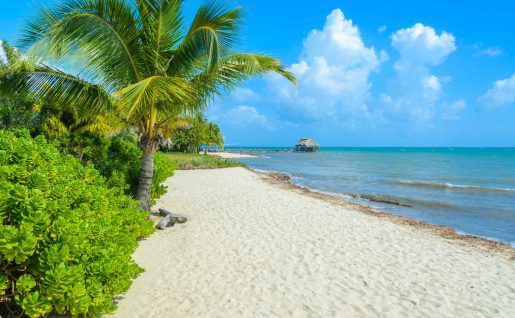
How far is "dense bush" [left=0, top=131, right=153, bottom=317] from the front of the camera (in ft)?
7.98

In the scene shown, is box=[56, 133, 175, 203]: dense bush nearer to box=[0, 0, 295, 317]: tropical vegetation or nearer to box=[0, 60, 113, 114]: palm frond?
box=[0, 0, 295, 317]: tropical vegetation

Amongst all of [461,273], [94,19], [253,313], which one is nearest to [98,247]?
[253,313]

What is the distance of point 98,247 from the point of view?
3156mm

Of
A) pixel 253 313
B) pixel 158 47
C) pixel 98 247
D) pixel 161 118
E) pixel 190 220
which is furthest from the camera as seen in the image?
pixel 190 220

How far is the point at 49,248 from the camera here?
2621 mm

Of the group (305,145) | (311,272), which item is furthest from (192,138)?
(305,145)

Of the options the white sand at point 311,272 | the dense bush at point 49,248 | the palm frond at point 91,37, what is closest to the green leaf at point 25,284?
the dense bush at point 49,248

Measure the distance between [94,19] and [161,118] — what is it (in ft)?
8.55

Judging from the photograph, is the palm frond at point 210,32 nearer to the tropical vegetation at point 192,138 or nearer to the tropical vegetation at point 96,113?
the tropical vegetation at point 96,113

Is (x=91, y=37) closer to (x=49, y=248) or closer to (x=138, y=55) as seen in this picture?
(x=138, y=55)

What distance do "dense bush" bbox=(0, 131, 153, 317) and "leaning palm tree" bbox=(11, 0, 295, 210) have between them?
8.48ft

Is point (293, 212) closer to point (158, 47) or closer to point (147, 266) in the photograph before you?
point (147, 266)

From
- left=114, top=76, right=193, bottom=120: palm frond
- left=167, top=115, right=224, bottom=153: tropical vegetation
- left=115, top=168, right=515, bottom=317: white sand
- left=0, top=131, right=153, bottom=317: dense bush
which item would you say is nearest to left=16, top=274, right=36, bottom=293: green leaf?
left=0, top=131, right=153, bottom=317: dense bush

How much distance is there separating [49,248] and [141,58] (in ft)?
18.5
